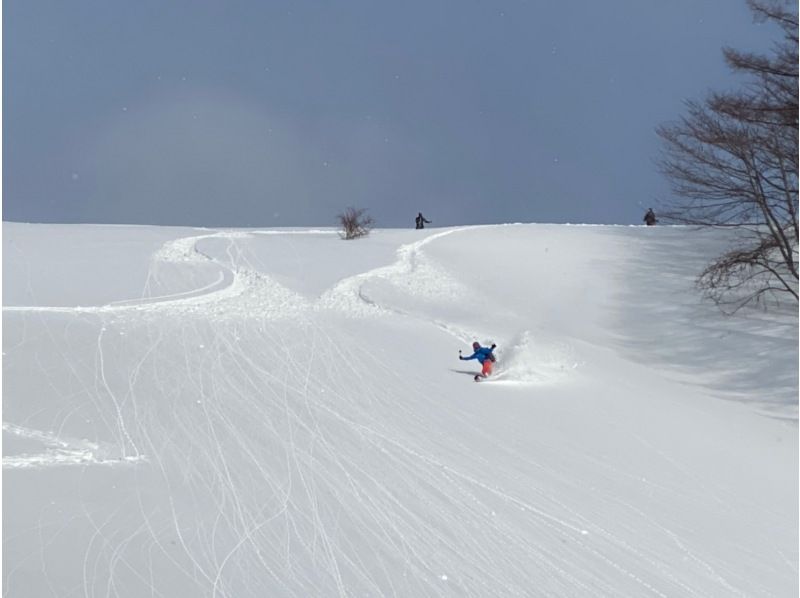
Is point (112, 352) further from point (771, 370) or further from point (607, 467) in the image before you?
point (771, 370)

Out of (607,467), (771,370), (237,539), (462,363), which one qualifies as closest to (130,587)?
(237,539)

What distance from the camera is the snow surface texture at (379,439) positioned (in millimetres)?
5715

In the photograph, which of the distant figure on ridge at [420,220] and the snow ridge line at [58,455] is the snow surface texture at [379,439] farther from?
the distant figure on ridge at [420,220]

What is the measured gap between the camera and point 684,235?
97.5ft

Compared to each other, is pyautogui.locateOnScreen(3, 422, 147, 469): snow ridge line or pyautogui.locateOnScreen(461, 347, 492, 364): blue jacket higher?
pyautogui.locateOnScreen(461, 347, 492, 364): blue jacket

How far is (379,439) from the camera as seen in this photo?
8820mm

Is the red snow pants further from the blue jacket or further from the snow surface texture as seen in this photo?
the snow surface texture

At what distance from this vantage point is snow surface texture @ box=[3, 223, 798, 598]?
18.7 ft

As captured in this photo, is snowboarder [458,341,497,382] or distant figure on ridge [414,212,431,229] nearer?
snowboarder [458,341,497,382]

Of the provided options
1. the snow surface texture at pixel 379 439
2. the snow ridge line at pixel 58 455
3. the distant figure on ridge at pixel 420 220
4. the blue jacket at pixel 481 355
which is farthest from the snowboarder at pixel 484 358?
the distant figure on ridge at pixel 420 220

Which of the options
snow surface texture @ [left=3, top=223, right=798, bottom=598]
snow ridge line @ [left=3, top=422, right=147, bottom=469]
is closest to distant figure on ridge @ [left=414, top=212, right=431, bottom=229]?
snow surface texture @ [left=3, top=223, right=798, bottom=598]

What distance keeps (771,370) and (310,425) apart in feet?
31.6

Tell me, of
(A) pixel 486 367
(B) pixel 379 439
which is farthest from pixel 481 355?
(B) pixel 379 439

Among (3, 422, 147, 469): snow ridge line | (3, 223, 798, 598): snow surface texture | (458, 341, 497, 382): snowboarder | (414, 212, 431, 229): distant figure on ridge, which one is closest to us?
(3, 223, 798, 598): snow surface texture
